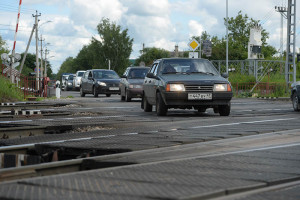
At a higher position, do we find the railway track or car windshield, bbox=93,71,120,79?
car windshield, bbox=93,71,120,79

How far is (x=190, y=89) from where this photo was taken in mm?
13680

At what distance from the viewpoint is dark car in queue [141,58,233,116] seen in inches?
538

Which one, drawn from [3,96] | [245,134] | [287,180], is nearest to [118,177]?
[287,180]

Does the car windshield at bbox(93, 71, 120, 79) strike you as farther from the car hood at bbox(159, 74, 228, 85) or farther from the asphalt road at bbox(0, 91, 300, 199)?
the asphalt road at bbox(0, 91, 300, 199)

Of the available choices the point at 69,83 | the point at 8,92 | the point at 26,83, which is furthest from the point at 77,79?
the point at 8,92

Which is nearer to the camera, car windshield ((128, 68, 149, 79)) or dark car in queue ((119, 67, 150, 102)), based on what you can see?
dark car in queue ((119, 67, 150, 102))

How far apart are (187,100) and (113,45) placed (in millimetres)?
95853

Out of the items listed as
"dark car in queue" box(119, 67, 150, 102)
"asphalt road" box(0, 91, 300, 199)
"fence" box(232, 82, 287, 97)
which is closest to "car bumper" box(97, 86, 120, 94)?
"dark car in queue" box(119, 67, 150, 102)

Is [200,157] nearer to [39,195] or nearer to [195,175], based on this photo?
[195,175]

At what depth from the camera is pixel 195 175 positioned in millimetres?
5262

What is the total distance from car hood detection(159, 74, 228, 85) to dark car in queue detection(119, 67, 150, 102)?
381 inches

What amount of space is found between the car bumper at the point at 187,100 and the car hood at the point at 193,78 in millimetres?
335

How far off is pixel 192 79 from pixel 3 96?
13.4 metres

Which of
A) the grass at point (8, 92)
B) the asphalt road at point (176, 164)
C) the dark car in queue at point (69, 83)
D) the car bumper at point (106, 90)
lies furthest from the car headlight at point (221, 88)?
the dark car in queue at point (69, 83)
